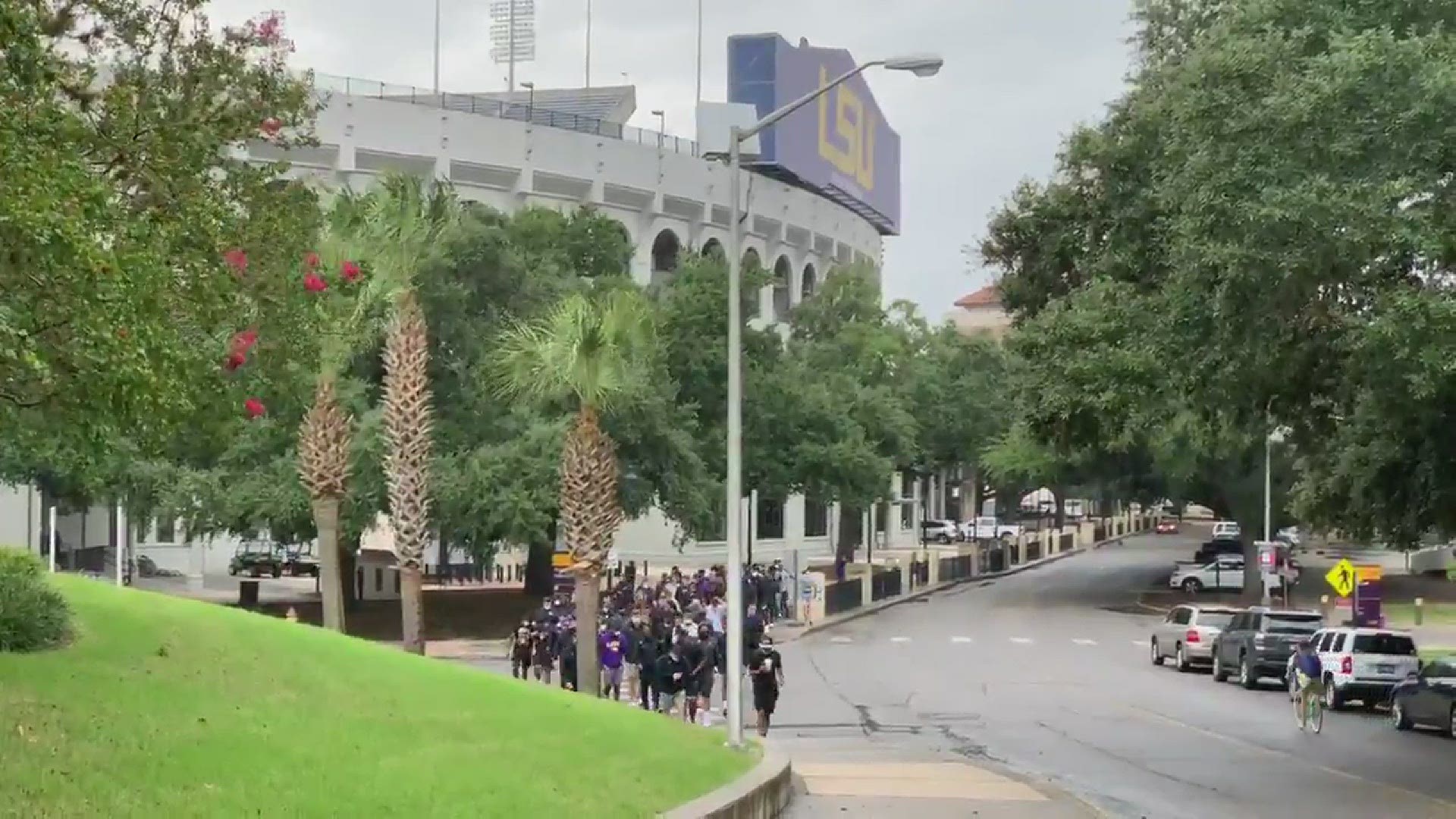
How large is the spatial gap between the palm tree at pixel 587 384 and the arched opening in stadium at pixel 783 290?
177ft

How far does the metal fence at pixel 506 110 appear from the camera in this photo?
62.2 metres

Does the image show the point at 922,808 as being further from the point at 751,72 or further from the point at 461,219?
the point at 751,72

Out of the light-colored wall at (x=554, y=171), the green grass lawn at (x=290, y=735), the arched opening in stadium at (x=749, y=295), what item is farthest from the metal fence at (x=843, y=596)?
the green grass lawn at (x=290, y=735)

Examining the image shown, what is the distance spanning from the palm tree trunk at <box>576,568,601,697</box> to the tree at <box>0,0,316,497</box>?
882 cm

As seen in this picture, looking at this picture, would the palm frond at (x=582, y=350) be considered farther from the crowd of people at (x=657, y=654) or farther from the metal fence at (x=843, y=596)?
the metal fence at (x=843, y=596)

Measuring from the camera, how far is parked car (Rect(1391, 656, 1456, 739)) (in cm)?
2758

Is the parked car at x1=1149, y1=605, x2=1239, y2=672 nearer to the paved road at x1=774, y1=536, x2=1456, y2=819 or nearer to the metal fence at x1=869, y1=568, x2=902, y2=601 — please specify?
the paved road at x1=774, y1=536, x2=1456, y2=819

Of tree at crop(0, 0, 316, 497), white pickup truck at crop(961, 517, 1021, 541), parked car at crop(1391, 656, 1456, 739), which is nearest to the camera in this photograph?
tree at crop(0, 0, 316, 497)

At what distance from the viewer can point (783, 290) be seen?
83.9m

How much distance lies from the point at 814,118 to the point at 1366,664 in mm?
52060

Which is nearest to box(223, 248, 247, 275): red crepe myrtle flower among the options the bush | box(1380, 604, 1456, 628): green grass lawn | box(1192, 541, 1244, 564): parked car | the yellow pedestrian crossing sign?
the bush

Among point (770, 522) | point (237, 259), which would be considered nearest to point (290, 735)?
point (237, 259)

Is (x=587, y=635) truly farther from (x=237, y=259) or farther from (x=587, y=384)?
(x=237, y=259)

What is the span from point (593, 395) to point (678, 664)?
3977 millimetres
